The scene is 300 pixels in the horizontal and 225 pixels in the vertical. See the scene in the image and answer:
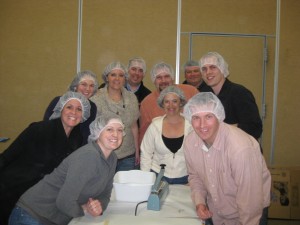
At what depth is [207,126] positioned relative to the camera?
190cm

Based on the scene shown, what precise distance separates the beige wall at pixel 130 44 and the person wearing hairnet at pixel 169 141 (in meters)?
1.76

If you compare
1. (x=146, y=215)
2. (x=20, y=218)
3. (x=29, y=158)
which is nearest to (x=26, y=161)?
(x=29, y=158)

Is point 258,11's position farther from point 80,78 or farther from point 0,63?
point 0,63

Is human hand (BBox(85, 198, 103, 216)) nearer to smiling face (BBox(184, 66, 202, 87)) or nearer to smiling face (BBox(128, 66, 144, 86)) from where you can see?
smiling face (BBox(128, 66, 144, 86))

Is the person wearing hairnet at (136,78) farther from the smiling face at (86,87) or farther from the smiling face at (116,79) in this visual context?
the smiling face at (86,87)

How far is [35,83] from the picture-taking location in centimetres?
457

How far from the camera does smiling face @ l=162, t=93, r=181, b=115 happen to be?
108 inches

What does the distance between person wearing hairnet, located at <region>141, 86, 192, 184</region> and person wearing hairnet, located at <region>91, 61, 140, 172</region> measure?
41 centimetres

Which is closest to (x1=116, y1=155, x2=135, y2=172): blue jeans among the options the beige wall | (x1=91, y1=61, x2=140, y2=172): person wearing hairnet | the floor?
(x1=91, y1=61, x2=140, y2=172): person wearing hairnet

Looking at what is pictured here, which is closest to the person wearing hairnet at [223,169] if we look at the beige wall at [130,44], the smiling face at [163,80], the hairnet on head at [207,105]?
the hairnet on head at [207,105]

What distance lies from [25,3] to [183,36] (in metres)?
2.24

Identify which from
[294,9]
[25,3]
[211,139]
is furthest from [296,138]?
[25,3]

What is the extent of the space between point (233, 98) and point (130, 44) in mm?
2434

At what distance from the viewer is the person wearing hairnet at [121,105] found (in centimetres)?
305
